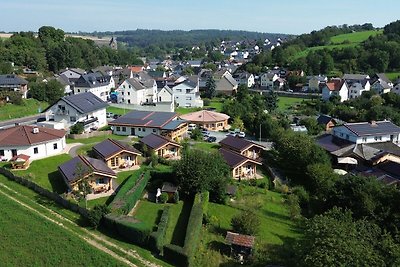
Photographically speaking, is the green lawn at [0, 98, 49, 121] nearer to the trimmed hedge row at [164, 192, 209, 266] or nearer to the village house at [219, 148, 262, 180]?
the village house at [219, 148, 262, 180]

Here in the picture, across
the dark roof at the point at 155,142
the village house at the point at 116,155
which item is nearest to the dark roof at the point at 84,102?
the dark roof at the point at 155,142

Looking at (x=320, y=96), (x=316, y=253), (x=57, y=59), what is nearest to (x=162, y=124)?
(x=316, y=253)

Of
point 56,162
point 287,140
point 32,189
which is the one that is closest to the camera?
point 32,189

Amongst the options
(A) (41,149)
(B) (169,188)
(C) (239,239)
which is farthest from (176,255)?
(A) (41,149)

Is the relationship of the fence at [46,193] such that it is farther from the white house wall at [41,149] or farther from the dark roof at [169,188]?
→ the dark roof at [169,188]

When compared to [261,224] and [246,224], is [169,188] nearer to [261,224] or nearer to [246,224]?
[261,224]

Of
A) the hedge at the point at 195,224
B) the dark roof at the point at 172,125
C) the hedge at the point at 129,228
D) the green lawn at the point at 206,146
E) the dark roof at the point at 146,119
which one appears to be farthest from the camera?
the dark roof at the point at 146,119

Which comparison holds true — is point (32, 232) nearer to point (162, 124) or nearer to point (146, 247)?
point (146, 247)
